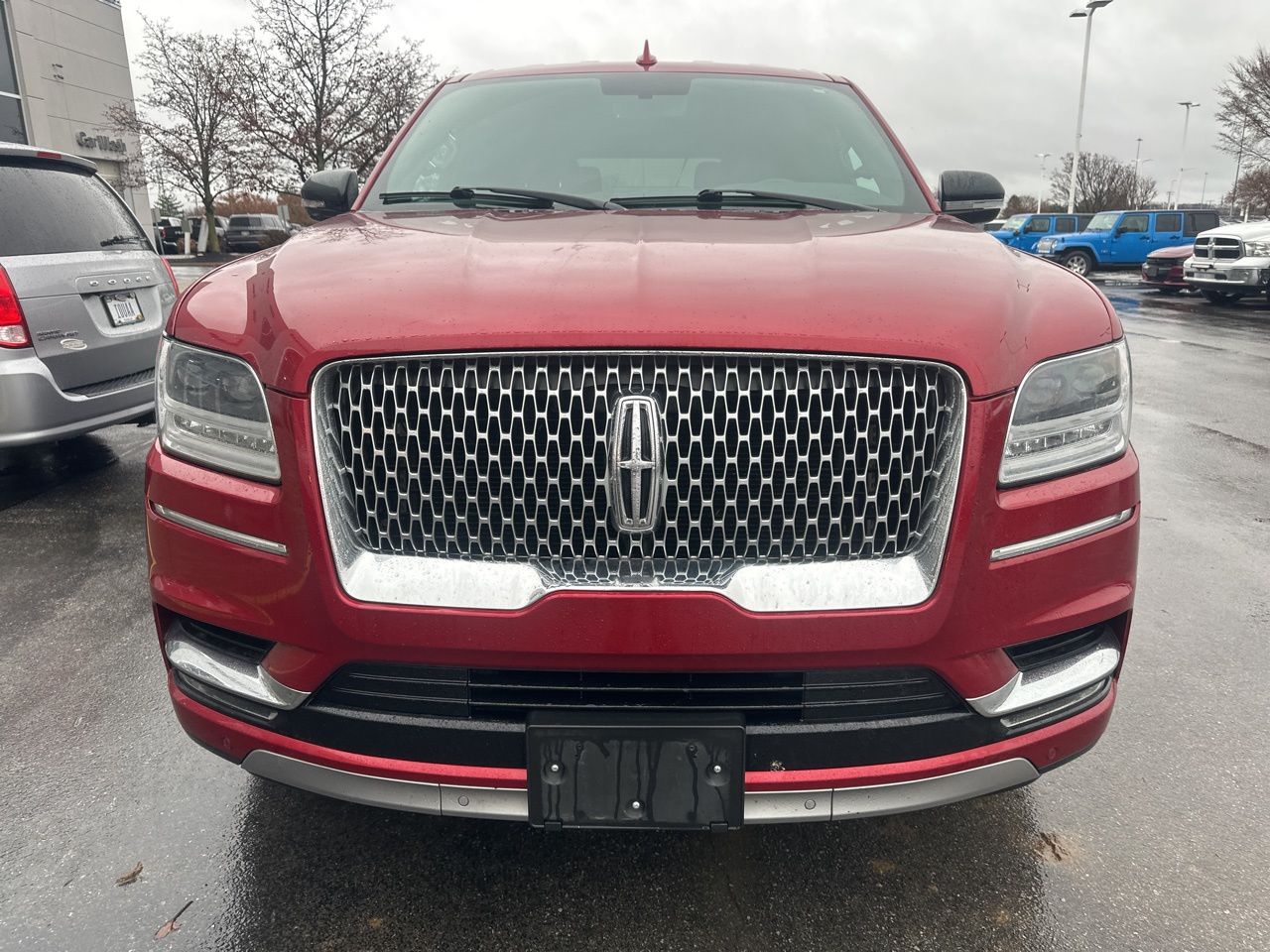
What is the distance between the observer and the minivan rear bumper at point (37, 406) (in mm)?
4340

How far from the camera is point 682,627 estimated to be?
60.8 inches

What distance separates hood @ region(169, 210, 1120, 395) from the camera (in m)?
1.58

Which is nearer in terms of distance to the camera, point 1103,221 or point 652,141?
point 652,141

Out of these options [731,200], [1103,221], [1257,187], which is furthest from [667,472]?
[1257,187]

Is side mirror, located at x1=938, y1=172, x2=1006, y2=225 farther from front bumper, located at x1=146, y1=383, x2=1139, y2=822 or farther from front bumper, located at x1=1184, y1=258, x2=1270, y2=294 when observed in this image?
front bumper, located at x1=1184, y1=258, x2=1270, y2=294

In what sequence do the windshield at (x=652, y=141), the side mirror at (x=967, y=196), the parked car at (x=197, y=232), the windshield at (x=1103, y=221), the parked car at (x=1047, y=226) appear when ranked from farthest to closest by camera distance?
the parked car at (x=197, y=232) → the parked car at (x=1047, y=226) → the windshield at (x=1103, y=221) → the side mirror at (x=967, y=196) → the windshield at (x=652, y=141)

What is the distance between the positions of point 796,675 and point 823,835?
31.0 inches

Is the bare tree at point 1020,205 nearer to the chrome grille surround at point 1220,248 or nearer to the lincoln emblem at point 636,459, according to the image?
the chrome grille surround at point 1220,248

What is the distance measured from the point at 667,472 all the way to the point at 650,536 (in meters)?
0.12

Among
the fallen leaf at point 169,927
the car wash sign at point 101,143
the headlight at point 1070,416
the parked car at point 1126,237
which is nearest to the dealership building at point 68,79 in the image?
the car wash sign at point 101,143

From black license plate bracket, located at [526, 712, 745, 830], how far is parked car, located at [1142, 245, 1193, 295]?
21.6 m

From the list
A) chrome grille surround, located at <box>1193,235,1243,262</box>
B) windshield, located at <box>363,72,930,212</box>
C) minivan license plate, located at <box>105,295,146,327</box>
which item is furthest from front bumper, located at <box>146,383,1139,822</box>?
chrome grille surround, located at <box>1193,235,1243,262</box>

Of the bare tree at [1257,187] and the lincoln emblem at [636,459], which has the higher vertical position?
the bare tree at [1257,187]

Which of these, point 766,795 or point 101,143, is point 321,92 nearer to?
point 101,143
